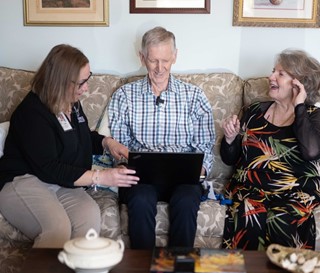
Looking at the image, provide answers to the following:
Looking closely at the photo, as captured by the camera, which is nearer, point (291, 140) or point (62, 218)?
point (62, 218)

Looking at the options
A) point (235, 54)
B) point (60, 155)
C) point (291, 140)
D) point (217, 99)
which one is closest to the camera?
point (60, 155)

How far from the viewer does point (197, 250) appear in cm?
166

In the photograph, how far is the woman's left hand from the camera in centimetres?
237

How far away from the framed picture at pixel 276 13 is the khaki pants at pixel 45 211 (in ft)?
4.74

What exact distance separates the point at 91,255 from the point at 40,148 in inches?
30.1

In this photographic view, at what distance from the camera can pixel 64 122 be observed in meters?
2.20

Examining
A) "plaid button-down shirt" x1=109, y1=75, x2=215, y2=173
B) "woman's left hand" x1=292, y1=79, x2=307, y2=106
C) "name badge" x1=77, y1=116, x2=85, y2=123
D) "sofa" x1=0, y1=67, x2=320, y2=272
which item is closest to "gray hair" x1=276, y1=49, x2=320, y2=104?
"woman's left hand" x1=292, y1=79, x2=307, y2=106

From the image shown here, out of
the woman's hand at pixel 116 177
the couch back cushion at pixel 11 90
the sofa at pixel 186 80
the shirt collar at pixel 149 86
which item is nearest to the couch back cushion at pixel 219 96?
the sofa at pixel 186 80

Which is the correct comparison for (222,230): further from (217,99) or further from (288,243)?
(217,99)

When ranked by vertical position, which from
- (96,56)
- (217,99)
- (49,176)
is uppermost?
(96,56)

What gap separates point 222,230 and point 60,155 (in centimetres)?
78

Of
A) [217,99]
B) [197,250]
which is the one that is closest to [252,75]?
[217,99]

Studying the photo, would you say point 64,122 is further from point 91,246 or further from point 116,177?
point 91,246

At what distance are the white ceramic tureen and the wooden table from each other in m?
0.11
